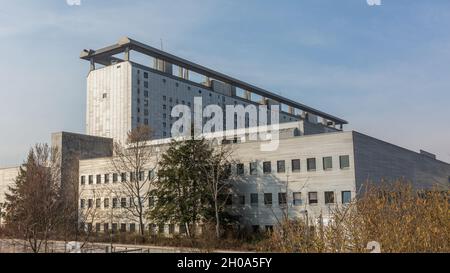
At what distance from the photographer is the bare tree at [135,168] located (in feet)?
193

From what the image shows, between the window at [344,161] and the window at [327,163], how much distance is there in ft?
3.13

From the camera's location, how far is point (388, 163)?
50.3 meters

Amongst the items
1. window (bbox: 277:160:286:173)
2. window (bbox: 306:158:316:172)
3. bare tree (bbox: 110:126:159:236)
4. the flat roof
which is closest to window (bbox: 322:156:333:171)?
window (bbox: 306:158:316:172)

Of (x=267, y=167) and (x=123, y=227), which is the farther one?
(x=123, y=227)

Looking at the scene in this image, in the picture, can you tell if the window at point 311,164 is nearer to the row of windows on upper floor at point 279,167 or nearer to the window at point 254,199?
the row of windows on upper floor at point 279,167

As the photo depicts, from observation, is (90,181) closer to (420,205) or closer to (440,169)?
(440,169)

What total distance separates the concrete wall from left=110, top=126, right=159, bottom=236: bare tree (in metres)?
26.1

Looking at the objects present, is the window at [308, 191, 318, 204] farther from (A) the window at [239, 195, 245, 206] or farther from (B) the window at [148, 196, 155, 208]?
(B) the window at [148, 196, 155, 208]

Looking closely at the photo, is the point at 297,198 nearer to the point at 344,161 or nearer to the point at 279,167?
the point at 279,167

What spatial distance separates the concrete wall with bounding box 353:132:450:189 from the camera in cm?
4544

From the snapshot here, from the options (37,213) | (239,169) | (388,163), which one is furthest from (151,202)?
(37,213)

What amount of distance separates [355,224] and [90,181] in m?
62.2

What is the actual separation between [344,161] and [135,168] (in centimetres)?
2706

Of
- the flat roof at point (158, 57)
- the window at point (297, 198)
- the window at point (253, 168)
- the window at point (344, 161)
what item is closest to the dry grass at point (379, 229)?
the window at point (344, 161)
